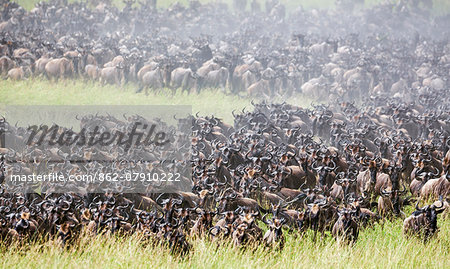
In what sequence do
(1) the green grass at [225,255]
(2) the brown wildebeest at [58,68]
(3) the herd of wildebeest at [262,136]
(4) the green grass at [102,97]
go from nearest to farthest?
1. (1) the green grass at [225,255]
2. (3) the herd of wildebeest at [262,136]
3. (4) the green grass at [102,97]
4. (2) the brown wildebeest at [58,68]

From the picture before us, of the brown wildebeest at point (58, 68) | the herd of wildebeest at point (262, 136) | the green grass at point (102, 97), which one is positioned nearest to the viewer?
the herd of wildebeest at point (262, 136)

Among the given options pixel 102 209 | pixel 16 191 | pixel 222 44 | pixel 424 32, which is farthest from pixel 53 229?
pixel 424 32

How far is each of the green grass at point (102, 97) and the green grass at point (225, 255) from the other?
Result: 1467cm

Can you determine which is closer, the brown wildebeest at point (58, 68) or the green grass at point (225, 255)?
the green grass at point (225, 255)

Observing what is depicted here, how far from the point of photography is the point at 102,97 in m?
26.7

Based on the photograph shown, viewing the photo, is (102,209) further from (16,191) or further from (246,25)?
(246,25)

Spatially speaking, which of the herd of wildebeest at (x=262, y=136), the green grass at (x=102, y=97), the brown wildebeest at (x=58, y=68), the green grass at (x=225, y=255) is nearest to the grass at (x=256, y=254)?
the green grass at (x=225, y=255)

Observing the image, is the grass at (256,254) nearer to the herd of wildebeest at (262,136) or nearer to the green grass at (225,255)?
the green grass at (225,255)

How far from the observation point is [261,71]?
31484mm

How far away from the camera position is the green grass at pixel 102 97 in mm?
25406

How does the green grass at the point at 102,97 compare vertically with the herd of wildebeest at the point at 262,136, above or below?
below

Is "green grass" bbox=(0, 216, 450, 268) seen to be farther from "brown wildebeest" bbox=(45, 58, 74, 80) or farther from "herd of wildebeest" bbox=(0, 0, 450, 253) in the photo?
"brown wildebeest" bbox=(45, 58, 74, 80)

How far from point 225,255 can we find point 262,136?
8738 mm

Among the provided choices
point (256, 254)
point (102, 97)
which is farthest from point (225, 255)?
point (102, 97)
